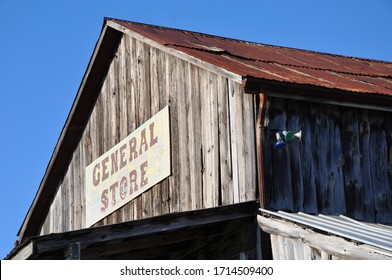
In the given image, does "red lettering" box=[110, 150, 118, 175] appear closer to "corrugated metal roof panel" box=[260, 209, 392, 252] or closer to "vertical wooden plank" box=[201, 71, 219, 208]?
"vertical wooden plank" box=[201, 71, 219, 208]

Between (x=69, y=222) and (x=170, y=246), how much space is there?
4.67 m

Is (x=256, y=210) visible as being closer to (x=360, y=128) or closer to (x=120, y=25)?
(x=360, y=128)

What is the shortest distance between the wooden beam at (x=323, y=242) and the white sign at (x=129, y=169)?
3348 millimetres

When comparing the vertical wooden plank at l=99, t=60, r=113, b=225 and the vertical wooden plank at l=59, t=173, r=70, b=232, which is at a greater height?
the vertical wooden plank at l=99, t=60, r=113, b=225

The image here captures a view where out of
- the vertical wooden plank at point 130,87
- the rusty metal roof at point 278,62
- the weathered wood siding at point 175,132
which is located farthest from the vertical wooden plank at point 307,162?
the vertical wooden plank at point 130,87

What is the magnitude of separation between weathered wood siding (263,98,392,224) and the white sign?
249cm

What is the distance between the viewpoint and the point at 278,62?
687 inches

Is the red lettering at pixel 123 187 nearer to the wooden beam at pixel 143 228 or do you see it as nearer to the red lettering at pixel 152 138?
the red lettering at pixel 152 138

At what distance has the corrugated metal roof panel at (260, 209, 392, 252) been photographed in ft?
41.4

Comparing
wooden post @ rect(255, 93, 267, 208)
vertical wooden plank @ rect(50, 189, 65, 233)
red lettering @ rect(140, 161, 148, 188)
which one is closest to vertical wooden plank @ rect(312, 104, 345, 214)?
wooden post @ rect(255, 93, 267, 208)

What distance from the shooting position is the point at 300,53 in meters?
20.2

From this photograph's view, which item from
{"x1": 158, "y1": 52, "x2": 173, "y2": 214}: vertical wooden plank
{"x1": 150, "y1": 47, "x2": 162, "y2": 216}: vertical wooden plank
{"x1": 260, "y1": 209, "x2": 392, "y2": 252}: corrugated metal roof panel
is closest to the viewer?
{"x1": 260, "y1": 209, "x2": 392, "y2": 252}: corrugated metal roof panel

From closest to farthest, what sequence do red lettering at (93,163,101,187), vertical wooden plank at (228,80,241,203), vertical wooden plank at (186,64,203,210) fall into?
vertical wooden plank at (228,80,241,203) → vertical wooden plank at (186,64,203,210) → red lettering at (93,163,101,187)

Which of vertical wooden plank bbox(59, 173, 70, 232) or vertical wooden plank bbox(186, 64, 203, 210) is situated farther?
vertical wooden plank bbox(59, 173, 70, 232)
